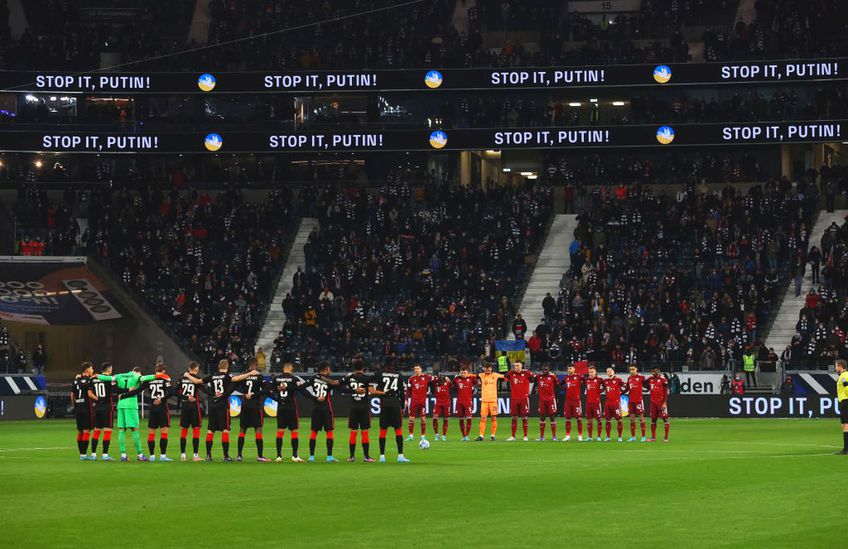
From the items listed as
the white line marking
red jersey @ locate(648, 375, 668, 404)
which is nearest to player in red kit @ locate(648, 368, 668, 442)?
red jersey @ locate(648, 375, 668, 404)

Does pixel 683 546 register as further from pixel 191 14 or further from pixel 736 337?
pixel 191 14

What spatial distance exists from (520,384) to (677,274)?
2051 centimetres

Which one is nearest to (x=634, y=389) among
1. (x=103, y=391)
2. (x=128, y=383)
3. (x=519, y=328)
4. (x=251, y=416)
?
(x=251, y=416)

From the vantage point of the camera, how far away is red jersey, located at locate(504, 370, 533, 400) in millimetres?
40969

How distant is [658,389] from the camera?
131ft

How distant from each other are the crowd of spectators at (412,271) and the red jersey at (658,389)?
17998mm

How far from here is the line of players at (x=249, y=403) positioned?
3050 cm

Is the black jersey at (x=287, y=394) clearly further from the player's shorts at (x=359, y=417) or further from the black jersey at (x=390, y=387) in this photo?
the black jersey at (x=390, y=387)

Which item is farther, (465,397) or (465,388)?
(465,388)

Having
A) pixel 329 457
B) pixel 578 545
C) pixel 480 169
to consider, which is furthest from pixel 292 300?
pixel 578 545

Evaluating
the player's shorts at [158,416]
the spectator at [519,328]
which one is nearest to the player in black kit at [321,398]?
the player's shorts at [158,416]

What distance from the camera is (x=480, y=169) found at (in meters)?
74.5

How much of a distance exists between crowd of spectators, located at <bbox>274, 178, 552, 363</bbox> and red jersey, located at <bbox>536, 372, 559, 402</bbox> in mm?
15552

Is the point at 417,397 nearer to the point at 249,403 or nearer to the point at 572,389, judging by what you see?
the point at 572,389
